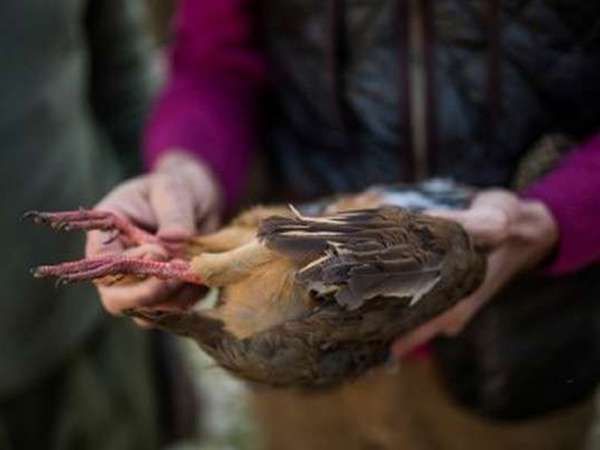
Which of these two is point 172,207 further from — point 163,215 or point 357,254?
point 357,254

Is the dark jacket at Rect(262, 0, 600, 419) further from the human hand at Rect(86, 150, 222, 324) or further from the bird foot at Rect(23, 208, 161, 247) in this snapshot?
the bird foot at Rect(23, 208, 161, 247)

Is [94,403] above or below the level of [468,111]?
below

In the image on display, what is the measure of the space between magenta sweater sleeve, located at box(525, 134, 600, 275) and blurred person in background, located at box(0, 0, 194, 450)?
88cm

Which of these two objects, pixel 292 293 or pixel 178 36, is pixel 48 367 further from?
pixel 292 293

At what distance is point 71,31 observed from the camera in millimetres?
1954

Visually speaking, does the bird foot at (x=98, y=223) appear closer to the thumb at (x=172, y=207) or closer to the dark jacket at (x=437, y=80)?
the thumb at (x=172, y=207)

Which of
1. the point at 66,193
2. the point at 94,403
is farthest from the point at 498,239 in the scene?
the point at 94,403

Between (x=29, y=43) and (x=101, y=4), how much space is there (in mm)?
376

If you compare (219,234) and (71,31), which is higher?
(71,31)

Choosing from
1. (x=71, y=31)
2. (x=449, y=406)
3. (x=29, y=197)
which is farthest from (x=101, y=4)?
(x=449, y=406)

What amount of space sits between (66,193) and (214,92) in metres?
0.33

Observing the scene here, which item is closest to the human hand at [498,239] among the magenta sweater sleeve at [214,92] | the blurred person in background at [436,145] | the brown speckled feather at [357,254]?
the blurred person in background at [436,145]

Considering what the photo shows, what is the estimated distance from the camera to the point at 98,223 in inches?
53.9

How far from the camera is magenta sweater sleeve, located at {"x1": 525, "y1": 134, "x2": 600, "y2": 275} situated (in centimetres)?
148
